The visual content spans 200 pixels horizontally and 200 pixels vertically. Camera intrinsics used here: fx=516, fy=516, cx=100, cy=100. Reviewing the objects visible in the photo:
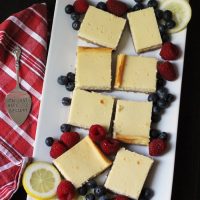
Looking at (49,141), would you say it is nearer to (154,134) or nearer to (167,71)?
(154,134)

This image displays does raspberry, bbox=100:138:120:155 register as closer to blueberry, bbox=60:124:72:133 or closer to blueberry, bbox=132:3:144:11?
blueberry, bbox=60:124:72:133

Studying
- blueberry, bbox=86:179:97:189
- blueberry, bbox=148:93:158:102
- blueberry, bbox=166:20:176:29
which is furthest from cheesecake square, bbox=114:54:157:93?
blueberry, bbox=86:179:97:189

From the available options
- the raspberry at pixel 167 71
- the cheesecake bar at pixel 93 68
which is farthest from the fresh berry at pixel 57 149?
the raspberry at pixel 167 71

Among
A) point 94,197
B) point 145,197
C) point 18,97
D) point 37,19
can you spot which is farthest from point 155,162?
point 37,19

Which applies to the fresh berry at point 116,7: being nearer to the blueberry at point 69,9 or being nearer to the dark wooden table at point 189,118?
the blueberry at point 69,9

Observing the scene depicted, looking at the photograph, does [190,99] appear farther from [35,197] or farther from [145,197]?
[35,197]

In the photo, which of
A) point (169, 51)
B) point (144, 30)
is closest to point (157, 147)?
point (169, 51)
